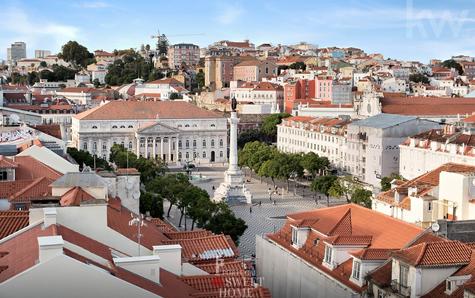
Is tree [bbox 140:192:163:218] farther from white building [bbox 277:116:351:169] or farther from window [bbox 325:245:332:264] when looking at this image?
white building [bbox 277:116:351:169]

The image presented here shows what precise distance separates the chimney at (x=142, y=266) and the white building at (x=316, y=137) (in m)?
46.1

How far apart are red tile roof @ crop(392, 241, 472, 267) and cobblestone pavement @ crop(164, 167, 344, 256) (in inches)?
659

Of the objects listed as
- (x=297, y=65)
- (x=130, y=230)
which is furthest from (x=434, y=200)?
(x=297, y=65)

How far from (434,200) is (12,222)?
10940 millimetres

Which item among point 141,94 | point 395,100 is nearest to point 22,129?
point 395,100

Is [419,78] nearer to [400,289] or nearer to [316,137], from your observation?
[316,137]

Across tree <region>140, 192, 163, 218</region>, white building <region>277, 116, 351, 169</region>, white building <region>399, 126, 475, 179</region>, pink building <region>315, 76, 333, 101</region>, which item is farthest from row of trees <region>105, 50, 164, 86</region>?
tree <region>140, 192, 163, 218</region>

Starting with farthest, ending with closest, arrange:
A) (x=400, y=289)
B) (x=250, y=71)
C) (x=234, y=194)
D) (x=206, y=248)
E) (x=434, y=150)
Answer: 1. (x=250, y=71)
2. (x=234, y=194)
3. (x=434, y=150)
4. (x=206, y=248)
5. (x=400, y=289)

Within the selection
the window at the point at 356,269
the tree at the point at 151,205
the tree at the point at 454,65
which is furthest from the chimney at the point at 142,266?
the tree at the point at 454,65

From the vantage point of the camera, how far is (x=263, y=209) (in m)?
44.0

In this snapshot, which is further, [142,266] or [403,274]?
[403,274]

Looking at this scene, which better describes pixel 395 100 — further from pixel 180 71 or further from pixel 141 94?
pixel 180 71

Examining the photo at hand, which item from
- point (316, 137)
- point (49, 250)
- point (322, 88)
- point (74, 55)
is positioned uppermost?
point (74, 55)

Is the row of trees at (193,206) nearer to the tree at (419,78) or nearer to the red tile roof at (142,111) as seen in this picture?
the red tile roof at (142,111)
